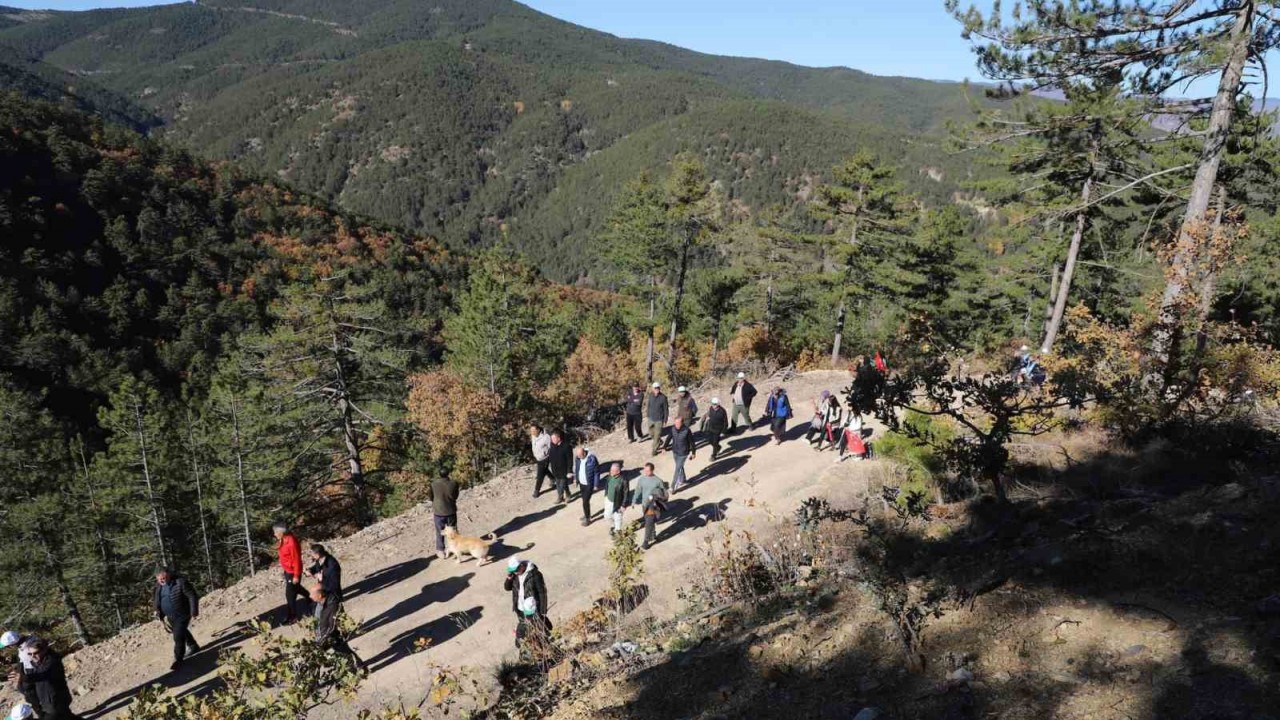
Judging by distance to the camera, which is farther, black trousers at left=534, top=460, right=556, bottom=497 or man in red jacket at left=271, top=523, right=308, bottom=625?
black trousers at left=534, top=460, right=556, bottom=497

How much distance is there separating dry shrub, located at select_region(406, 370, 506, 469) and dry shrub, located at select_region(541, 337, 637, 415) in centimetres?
513

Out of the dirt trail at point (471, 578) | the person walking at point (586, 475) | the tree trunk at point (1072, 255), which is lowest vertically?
the dirt trail at point (471, 578)

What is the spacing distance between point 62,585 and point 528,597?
23157mm

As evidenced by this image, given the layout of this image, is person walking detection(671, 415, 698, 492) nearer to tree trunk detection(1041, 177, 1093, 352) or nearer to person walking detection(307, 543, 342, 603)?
person walking detection(307, 543, 342, 603)

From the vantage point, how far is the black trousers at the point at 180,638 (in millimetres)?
8359

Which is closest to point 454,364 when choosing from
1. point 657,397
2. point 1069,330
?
point 657,397

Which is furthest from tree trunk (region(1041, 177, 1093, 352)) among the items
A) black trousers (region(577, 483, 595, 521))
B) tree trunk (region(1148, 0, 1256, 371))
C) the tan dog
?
the tan dog

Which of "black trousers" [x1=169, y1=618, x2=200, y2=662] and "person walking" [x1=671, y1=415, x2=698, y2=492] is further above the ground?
"person walking" [x1=671, y1=415, x2=698, y2=492]

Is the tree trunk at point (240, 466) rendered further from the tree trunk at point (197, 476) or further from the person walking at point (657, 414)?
the person walking at point (657, 414)

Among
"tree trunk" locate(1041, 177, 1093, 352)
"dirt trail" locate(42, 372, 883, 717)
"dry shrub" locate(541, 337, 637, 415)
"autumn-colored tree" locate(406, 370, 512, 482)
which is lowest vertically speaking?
"dry shrub" locate(541, 337, 637, 415)

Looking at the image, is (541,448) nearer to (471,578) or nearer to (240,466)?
(471,578)

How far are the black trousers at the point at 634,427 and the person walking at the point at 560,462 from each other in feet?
10.3

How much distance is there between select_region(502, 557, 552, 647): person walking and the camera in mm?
7566

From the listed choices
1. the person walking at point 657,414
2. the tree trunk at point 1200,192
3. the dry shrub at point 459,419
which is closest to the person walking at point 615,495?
the person walking at point 657,414
